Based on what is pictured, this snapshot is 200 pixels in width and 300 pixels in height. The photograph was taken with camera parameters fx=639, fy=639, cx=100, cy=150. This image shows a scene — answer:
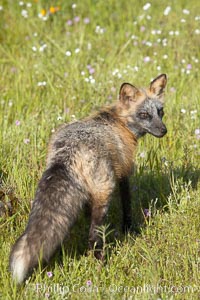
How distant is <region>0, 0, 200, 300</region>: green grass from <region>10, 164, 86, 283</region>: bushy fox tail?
177mm

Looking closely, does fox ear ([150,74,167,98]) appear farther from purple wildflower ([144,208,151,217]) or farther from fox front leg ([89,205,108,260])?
fox front leg ([89,205,108,260])

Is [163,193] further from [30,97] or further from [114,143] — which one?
[30,97]

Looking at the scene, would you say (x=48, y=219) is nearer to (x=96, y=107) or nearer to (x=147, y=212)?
(x=147, y=212)

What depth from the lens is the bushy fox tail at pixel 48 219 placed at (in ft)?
15.3

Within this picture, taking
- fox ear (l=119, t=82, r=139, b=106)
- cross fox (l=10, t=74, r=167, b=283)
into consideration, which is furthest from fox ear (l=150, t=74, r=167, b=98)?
fox ear (l=119, t=82, r=139, b=106)

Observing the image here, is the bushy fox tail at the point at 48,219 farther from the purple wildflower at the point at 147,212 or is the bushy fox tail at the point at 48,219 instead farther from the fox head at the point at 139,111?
the fox head at the point at 139,111

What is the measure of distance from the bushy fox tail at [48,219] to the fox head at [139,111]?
4.46 feet

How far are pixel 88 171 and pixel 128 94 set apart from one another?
4.53 feet

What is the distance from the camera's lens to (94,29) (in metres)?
10.1

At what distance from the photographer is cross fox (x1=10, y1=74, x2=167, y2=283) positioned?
15.6 feet

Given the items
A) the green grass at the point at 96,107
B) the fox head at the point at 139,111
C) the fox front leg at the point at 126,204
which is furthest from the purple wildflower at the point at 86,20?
the fox front leg at the point at 126,204

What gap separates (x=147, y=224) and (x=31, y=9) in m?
5.69

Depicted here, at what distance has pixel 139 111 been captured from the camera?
6.31 meters

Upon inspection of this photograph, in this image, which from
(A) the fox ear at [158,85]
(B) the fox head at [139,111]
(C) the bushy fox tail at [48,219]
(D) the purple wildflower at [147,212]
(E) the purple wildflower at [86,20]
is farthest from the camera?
(E) the purple wildflower at [86,20]
